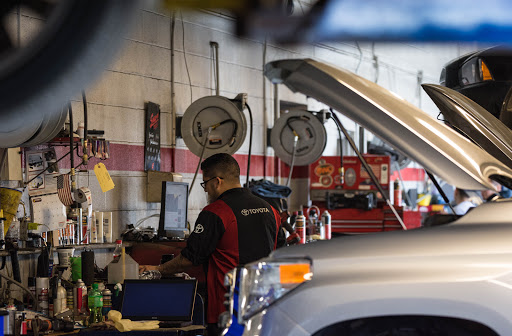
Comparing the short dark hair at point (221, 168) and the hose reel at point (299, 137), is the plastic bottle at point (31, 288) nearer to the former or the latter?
the short dark hair at point (221, 168)

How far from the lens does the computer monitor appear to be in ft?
19.8

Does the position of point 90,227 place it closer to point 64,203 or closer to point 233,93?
point 64,203

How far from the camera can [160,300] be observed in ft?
12.8

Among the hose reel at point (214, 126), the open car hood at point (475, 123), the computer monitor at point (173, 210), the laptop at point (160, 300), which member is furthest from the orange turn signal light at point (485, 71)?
the computer monitor at point (173, 210)

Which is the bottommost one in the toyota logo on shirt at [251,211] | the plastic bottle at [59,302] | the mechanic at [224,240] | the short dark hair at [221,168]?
the plastic bottle at [59,302]

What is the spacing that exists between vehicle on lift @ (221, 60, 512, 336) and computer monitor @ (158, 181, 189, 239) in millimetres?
3766

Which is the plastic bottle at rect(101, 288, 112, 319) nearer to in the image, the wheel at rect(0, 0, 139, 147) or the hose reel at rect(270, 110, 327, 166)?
the wheel at rect(0, 0, 139, 147)

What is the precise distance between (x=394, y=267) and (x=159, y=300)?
213 cm

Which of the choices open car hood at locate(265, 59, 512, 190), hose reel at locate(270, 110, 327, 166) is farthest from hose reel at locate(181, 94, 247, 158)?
open car hood at locate(265, 59, 512, 190)

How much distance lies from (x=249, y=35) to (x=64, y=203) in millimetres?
4552

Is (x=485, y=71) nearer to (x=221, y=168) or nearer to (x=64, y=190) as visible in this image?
Result: (x=221, y=168)

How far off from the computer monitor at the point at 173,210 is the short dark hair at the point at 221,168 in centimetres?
179

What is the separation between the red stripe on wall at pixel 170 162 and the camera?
A: 6.23 meters

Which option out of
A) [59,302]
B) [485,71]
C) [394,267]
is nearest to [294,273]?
[394,267]
